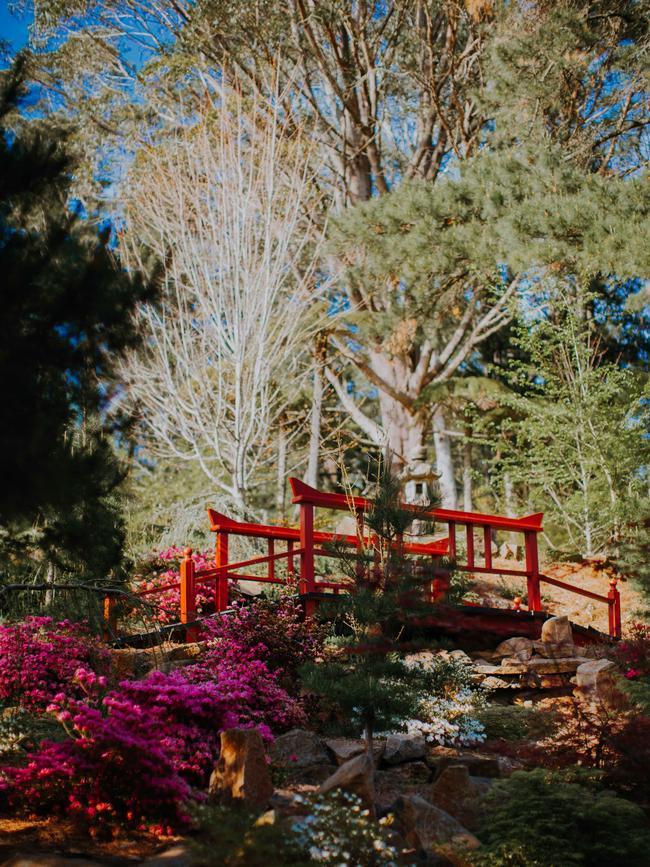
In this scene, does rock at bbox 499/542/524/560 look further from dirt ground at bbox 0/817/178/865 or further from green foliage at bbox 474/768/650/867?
Result: dirt ground at bbox 0/817/178/865

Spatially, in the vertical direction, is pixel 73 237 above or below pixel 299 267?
below

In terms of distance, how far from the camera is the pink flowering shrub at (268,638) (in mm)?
7527

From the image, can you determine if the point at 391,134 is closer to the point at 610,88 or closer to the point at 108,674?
the point at 610,88

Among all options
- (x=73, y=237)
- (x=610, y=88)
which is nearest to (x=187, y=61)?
(x=610, y=88)

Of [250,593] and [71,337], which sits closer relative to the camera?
[71,337]

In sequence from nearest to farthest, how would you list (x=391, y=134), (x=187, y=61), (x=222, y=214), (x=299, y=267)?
(x=222, y=214)
(x=187, y=61)
(x=299, y=267)
(x=391, y=134)

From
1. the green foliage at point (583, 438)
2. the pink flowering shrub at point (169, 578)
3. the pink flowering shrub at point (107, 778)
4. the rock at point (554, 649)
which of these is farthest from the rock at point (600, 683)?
the green foliage at point (583, 438)

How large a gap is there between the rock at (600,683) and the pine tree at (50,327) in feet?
12.2

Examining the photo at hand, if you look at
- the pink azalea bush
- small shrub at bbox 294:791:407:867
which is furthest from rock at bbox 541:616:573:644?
small shrub at bbox 294:791:407:867

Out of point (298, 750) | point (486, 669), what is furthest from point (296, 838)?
point (486, 669)

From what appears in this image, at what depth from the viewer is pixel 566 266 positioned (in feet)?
35.7

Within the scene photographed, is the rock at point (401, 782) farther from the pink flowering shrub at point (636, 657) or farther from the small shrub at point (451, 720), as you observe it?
the pink flowering shrub at point (636, 657)

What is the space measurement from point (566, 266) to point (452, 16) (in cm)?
628

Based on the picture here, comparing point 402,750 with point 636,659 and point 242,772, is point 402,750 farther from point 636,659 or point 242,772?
point 242,772
